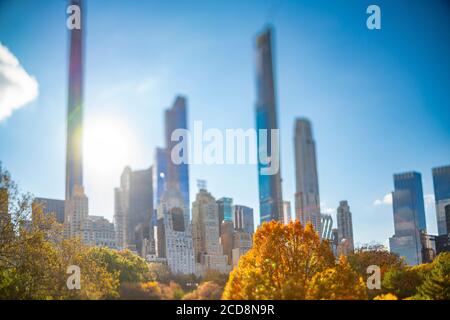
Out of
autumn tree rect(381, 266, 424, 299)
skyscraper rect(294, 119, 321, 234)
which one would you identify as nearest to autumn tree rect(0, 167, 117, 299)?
skyscraper rect(294, 119, 321, 234)

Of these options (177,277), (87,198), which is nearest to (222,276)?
(177,277)

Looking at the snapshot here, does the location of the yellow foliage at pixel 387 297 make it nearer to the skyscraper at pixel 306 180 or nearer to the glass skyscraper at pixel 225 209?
the skyscraper at pixel 306 180

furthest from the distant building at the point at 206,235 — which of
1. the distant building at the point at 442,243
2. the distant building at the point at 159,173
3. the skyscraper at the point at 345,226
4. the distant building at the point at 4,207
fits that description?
the distant building at the point at 442,243

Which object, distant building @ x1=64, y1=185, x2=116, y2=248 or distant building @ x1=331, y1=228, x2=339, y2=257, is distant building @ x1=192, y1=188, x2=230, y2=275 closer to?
distant building @ x1=64, y1=185, x2=116, y2=248

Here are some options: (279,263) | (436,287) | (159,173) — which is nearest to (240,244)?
(279,263)

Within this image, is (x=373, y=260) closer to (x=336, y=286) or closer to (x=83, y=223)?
(x=336, y=286)

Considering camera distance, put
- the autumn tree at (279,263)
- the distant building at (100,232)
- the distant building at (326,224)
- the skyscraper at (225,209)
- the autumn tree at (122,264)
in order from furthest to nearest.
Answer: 1. the distant building at (326,224)
2. the skyscraper at (225,209)
3. the distant building at (100,232)
4. the autumn tree at (122,264)
5. the autumn tree at (279,263)

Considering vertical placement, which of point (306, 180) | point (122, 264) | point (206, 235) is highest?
point (306, 180)
